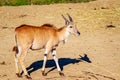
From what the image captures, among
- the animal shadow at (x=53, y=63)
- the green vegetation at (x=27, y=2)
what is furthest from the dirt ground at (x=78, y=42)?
the green vegetation at (x=27, y=2)

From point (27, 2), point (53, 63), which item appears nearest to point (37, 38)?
point (53, 63)

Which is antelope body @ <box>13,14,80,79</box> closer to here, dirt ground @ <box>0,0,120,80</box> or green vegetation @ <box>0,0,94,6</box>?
dirt ground @ <box>0,0,120,80</box>

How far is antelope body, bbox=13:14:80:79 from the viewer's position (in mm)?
11602

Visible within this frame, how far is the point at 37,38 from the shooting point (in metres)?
11.9

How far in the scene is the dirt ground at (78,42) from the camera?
12.6 m

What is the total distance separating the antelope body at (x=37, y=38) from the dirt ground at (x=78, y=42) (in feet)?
2.07

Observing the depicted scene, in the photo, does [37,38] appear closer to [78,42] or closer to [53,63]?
[53,63]

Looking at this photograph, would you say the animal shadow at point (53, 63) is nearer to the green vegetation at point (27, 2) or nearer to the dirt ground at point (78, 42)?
the dirt ground at point (78, 42)

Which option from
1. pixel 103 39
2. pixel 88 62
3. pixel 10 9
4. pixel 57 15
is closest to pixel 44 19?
pixel 57 15

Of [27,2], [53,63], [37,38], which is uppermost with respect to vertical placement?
[37,38]

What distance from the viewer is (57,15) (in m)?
21.0

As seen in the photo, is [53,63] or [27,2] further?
[27,2]

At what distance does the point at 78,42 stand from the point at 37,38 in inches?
183

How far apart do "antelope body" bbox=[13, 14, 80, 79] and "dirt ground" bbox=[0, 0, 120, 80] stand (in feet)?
2.07
